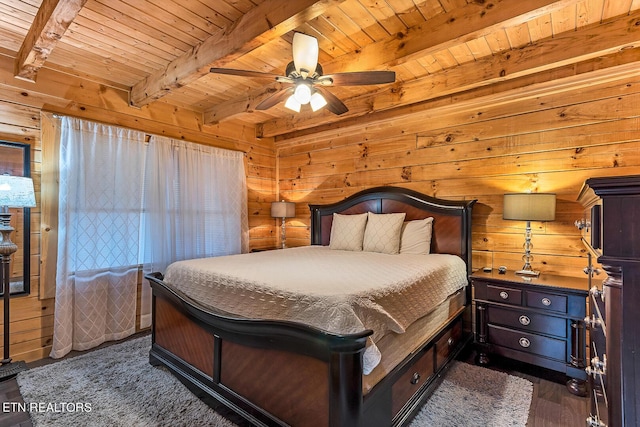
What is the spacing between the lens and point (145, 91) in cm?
315

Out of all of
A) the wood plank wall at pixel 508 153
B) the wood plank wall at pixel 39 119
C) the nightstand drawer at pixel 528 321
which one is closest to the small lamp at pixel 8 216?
the wood plank wall at pixel 39 119

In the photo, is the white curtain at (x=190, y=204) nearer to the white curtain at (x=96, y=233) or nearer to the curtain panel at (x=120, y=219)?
the curtain panel at (x=120, y=219)

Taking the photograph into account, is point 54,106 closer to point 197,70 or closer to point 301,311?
point 197,70

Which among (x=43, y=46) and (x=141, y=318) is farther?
(x=141, y=318)

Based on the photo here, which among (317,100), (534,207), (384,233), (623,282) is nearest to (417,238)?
(384,233)

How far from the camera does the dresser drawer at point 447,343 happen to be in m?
2.26

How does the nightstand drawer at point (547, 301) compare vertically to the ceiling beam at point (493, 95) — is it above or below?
below

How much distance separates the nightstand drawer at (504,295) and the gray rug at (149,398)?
0.57 meters

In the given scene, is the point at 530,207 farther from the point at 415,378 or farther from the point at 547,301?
the point at 415,378

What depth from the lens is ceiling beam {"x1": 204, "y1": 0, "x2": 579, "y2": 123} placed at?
6.09 ft

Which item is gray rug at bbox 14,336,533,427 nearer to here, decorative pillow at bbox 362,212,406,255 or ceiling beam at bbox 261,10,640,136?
decorative pillow at bbox 362,212,406,255

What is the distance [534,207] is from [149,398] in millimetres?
3168

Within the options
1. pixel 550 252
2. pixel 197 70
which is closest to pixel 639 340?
pixel 550 252

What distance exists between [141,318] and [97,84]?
248 cm
